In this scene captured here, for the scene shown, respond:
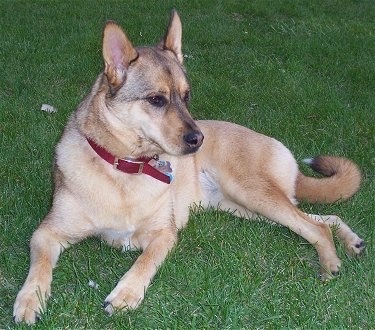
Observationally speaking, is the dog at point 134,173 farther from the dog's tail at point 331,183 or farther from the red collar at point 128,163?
the dog's tail at point 331,183

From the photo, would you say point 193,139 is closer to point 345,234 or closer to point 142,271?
point 142,271

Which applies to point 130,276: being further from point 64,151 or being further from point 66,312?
point 64,151

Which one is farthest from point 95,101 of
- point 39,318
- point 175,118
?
point 39,318

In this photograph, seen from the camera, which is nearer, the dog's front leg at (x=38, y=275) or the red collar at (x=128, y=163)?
the dog's front leg at (x=38, y=275)

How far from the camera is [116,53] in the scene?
3.59 metres

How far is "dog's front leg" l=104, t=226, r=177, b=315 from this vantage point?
313 centimetres

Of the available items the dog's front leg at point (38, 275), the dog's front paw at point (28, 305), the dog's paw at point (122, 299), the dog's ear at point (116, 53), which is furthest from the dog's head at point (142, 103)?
the dog's front paw at point (28, 305)

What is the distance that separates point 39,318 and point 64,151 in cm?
115

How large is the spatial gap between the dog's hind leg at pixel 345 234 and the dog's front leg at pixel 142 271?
100 cm

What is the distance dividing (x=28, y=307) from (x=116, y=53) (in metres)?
1.45

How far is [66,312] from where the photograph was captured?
307 cm

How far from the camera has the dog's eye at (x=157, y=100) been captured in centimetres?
360

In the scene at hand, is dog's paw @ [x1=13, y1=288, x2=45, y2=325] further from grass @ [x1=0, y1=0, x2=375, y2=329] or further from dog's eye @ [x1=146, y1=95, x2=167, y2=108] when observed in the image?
dog's eye @ [x1=146, y1=95, x2=167, y2=108]

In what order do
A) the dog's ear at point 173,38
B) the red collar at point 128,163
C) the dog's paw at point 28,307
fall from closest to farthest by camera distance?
1. the dog's paw at point 28,307
2. the red collar at point 128,163
3. the dog's ear at point 173,38
